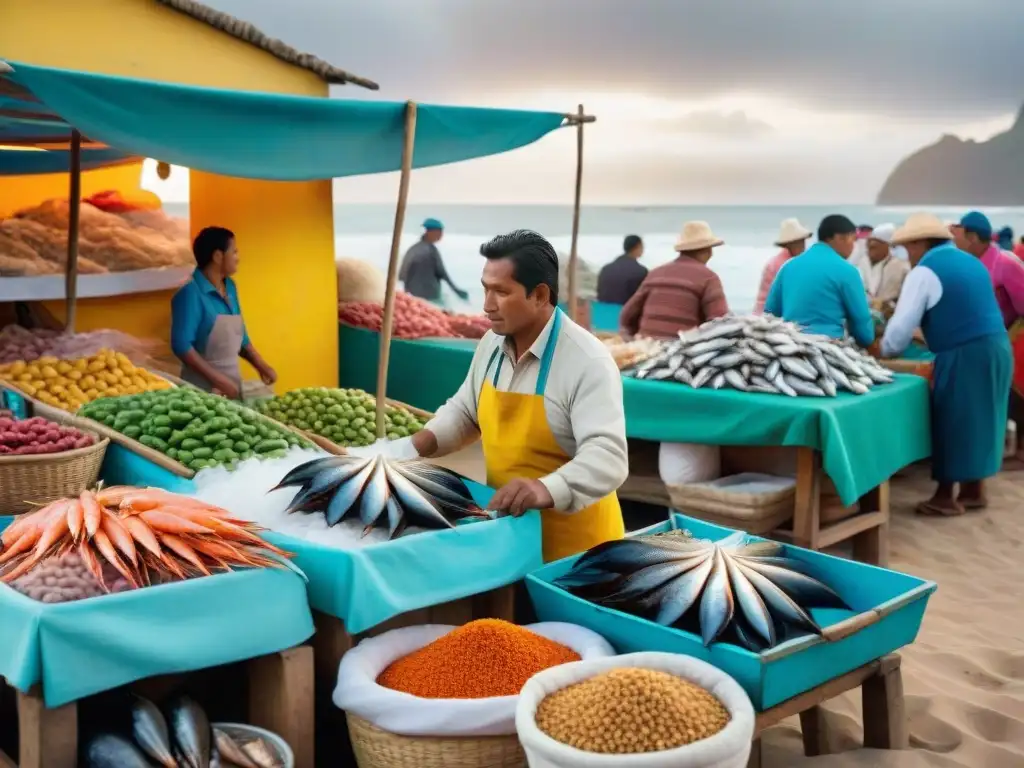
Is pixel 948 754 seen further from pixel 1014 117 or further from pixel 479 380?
pixel 1014 117

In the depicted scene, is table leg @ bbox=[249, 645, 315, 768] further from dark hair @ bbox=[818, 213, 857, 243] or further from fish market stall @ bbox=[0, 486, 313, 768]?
dark hair @ bbox=[818, 213, 857, 243]

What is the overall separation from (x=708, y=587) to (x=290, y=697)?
915 millimetres

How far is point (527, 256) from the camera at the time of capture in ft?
8.52

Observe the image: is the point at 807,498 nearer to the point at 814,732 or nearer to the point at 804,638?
the point at 814,732

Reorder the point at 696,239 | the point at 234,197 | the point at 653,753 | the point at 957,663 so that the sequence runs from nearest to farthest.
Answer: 1. the point at 653,753
2. the point at 957,663
3. the point at 696,239
4. the point at 234,197

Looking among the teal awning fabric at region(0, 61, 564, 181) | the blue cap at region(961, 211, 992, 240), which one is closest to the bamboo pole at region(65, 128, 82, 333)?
the teal awning fabric at region(0, 61, 564, 181)

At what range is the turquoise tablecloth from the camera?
2.28 metres

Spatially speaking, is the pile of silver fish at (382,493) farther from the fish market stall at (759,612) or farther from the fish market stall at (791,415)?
the fish market stall at (791,415)

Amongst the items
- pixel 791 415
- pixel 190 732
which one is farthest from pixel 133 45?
pixel 190 732

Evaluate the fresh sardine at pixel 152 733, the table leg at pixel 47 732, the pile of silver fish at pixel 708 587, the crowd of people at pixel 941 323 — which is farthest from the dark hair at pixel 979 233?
the table leg at pixel 47 732

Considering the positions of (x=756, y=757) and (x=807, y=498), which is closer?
(x=756, y=757)

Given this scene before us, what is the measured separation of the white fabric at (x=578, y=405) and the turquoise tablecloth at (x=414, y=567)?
151mm

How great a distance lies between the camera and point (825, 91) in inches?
1454

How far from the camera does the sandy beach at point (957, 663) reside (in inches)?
116
